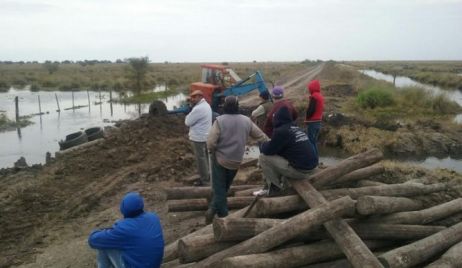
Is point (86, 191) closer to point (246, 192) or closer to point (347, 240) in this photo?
point (246, 192)

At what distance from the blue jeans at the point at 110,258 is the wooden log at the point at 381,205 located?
2.75 m

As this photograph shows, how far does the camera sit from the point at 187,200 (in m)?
7.26

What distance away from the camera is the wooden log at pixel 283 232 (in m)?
4.65

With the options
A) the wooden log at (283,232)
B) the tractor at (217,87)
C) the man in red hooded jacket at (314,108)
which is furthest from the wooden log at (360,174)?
the tractor at (217,87)

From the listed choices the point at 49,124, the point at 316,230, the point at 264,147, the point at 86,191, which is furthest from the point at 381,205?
the point at 49,124

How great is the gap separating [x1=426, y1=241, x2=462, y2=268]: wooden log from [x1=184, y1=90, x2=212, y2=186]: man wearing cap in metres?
5.05

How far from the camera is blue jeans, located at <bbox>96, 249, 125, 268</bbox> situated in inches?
186

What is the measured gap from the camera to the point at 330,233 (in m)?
4.91

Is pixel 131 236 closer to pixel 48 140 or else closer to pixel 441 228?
pixel 441 228

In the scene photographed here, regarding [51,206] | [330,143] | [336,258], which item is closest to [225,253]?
[336,258]

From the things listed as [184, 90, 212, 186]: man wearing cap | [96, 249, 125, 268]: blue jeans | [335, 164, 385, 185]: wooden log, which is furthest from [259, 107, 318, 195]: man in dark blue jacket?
[184, 90, 212, 186]: man wearing cap

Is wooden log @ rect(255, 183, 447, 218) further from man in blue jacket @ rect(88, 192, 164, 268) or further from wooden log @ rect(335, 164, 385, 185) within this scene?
man in blue jacket @ rect(88, 192, 164, 268)

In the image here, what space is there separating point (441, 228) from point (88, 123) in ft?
77.5

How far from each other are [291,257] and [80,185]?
27.2 ft
